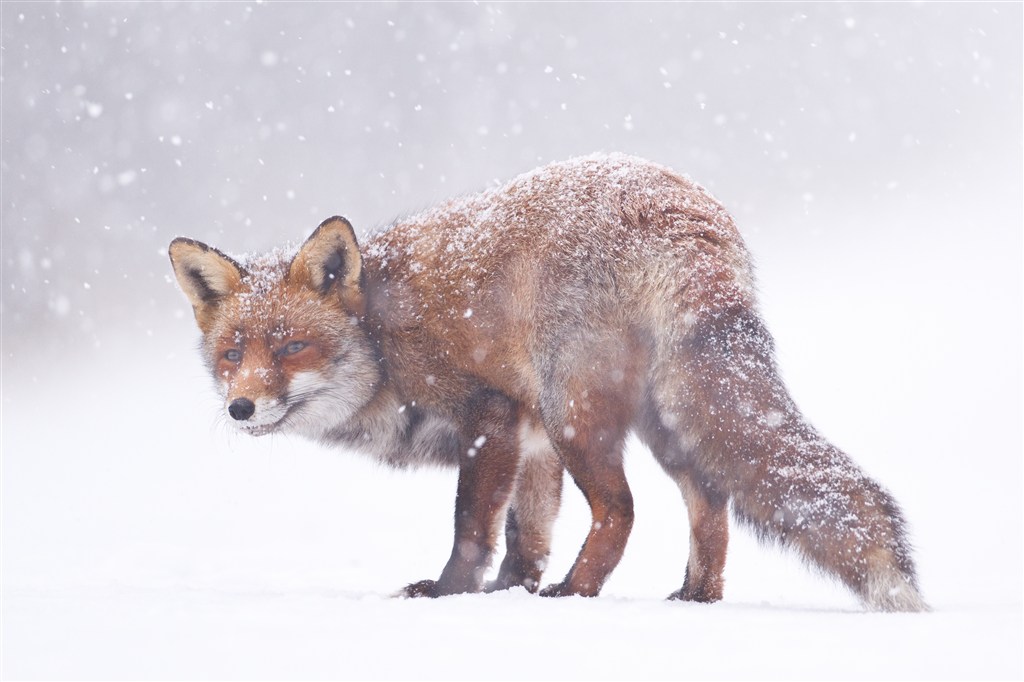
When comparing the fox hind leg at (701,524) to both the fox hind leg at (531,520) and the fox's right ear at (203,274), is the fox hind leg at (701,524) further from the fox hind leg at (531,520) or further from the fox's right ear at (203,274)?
the fox's right ear at (203,274)

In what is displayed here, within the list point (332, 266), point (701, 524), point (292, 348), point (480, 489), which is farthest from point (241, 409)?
point (701, 524)

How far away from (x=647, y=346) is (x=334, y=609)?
1.58m

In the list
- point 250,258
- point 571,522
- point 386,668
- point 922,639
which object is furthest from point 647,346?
point 571,522

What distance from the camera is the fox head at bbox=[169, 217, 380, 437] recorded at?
4.21m

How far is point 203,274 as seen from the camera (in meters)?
4.50

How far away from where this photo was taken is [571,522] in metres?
7.64

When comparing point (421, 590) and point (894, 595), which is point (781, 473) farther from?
point (421, 590)

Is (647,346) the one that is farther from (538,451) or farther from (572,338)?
(538,451)

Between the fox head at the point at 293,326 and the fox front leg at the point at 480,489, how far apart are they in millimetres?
628

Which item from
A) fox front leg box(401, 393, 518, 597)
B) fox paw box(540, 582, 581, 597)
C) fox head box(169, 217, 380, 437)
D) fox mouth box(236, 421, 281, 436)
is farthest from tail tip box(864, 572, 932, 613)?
fox mouth box(236, 421, 281, 436)

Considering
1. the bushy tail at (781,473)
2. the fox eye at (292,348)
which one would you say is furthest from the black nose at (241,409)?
the bushy tail at (781,473)

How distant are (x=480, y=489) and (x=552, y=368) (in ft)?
2.27

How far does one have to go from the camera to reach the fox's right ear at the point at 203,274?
443 cm

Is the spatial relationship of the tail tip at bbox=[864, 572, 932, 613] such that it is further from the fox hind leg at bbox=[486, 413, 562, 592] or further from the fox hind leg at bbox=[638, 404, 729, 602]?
the fox hind leg at bbox=[486, 413, 562, 592]
